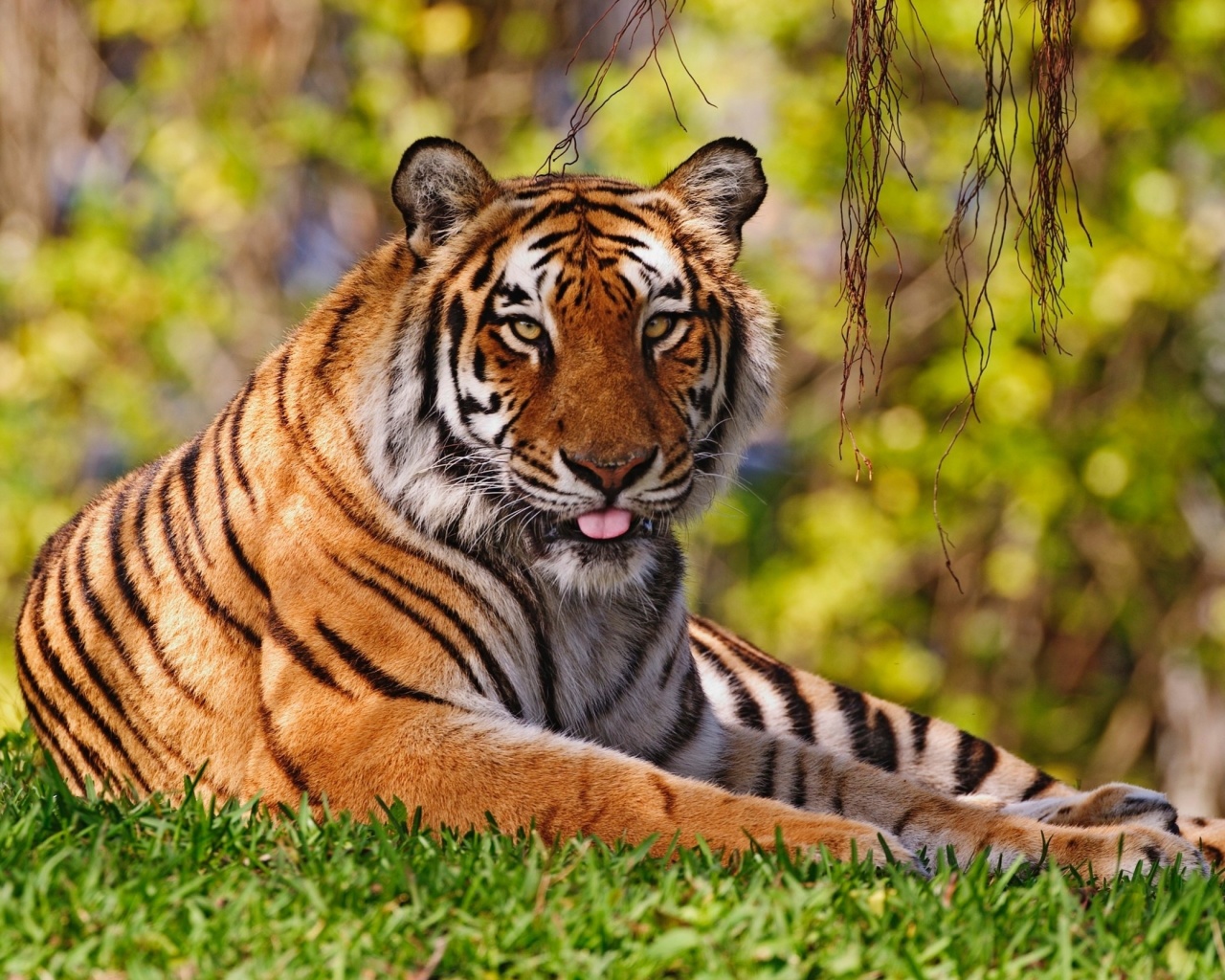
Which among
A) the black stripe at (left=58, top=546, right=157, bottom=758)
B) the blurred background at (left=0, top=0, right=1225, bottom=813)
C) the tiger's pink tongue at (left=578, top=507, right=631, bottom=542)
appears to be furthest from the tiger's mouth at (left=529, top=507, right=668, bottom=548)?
the blurred background at (left=0, top=0, right=1225, bottom=813)

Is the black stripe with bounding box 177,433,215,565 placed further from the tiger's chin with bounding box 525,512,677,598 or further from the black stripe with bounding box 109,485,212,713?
the tiger's chin with bounding box 525,512,677,598

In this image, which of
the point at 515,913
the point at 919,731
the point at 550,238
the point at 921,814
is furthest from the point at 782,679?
the point at 515,913

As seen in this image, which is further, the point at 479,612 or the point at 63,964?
the point at 479,612

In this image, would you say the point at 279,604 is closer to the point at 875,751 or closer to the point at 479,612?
the point at 479,612

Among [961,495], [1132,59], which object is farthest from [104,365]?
[1132,59]

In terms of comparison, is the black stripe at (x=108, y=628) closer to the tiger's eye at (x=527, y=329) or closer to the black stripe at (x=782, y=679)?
the tiger's eye at (x=527, y=329)

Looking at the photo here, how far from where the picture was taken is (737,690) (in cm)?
477

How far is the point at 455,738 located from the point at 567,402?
75 cm

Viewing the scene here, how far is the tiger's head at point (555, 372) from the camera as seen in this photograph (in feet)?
11.6

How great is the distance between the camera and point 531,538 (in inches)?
144

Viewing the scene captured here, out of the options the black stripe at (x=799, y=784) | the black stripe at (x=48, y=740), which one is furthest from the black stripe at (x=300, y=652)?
the black stripe at (x=799, y=784)

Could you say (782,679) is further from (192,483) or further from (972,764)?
(192,483)

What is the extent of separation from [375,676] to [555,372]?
0.77 metres

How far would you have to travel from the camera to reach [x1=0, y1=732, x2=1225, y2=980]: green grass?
240 centimetres
